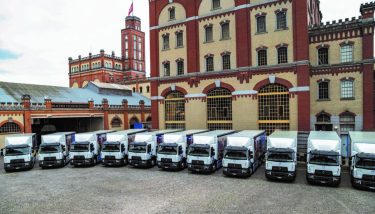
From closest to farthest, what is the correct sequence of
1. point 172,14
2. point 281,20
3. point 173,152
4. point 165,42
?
1. point 173,152
2. point 281,20
3. point 172,14
4. point 165,42

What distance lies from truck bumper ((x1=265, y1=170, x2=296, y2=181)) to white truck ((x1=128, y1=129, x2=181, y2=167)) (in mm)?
11228

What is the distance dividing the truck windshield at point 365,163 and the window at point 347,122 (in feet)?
51.0

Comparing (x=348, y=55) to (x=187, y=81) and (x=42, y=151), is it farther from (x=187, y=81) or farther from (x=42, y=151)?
(x=42, y=151)

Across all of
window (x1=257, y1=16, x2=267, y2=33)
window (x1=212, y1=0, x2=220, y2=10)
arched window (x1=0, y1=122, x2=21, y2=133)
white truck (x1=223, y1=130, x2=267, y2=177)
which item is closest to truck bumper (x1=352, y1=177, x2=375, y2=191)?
white truck (x1=223, y1=130, x2=267, y2=177)

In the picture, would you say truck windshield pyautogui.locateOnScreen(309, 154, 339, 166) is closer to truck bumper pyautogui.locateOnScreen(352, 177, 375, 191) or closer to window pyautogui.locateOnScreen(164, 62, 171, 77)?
truck bumper pyautogui.locateOnScreen(352, 177, 375, 191)

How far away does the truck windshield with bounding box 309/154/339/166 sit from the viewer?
60.4 feet

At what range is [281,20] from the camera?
32.0m

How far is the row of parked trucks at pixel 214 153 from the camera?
728 inches

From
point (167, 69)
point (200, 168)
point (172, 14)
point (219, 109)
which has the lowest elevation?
point (200, 168)

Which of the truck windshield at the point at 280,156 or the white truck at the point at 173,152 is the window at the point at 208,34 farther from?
the truck windshield at the point at 280,156

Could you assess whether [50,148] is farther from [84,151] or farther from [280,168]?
[280,168]

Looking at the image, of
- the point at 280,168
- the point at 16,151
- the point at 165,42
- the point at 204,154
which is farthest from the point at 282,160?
the point at 165,42

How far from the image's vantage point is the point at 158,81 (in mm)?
40344

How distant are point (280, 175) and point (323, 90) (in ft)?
57.7
